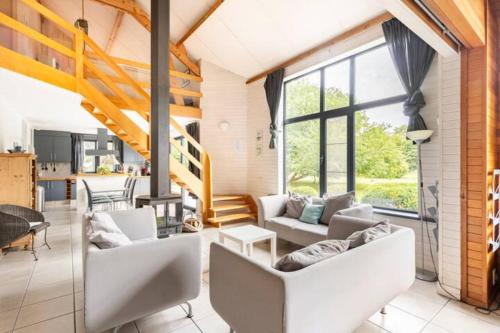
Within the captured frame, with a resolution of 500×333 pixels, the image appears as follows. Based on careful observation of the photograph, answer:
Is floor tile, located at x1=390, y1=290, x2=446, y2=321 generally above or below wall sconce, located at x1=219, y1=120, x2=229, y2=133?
below

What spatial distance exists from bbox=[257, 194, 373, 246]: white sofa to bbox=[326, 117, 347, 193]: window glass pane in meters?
0.50

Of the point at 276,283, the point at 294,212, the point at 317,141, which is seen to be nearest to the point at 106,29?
the point at 317,141

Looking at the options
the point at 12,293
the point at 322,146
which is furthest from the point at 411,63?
the point at 12,293

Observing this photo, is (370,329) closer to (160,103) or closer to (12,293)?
(12,293)

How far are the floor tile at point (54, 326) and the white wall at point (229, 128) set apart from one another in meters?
4.06

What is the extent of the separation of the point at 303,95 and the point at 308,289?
4.14 metres

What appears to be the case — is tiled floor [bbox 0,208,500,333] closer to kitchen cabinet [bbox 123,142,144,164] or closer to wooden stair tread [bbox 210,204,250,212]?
wooden stair tread [bbox 210,204,250,212]

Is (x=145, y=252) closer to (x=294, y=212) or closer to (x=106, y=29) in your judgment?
(x=294, y=212)

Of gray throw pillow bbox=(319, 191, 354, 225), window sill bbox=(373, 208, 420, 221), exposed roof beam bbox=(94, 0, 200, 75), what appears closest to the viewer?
window sill bbox=(373, 208, 420, 221)

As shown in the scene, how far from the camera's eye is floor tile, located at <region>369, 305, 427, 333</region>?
1952 millimetres

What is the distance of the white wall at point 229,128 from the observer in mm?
5965

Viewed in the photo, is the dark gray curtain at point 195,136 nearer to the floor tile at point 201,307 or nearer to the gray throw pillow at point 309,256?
the floor tile at point 201,307

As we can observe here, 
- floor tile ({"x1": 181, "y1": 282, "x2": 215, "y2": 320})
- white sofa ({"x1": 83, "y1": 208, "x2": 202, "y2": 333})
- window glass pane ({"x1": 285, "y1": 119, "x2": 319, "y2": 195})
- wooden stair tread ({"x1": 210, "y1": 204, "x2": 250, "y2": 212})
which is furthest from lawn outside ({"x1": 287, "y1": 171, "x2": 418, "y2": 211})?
white sofa ({"x1": 83, "y1": 208, "x2": 202, "y2": 333})

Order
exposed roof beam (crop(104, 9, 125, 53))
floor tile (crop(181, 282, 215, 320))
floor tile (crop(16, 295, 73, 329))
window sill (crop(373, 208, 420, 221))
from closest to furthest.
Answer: floor tile (crop(16, 295, 73, 329)), floor tile (crop(181, 282, 215, 320)), window sill (crop(373, 208, 420, 221)), exposed roof beam (crop(104, 9, 125, 53))
